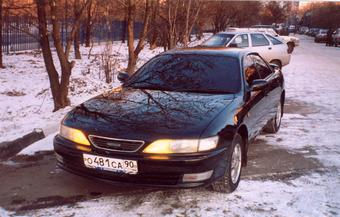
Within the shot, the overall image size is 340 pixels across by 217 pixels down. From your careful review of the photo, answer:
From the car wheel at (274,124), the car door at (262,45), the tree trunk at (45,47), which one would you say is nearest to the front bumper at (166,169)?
the car wheel at (274,124)

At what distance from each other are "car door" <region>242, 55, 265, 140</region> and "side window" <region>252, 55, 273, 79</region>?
17cm

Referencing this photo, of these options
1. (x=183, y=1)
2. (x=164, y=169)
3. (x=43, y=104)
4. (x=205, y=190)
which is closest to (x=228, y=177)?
(x=205, y=190)

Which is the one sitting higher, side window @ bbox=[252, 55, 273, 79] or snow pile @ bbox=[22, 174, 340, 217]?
side window @ bbox=[252, 55, 273, 79]

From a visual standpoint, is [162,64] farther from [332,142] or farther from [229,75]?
[332,142]

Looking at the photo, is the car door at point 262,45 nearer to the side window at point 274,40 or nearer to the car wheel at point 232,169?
the side window at point 274,40

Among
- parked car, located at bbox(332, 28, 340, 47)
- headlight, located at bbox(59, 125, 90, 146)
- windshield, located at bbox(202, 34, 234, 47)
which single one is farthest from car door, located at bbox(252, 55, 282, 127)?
parked car, located at bbox(332, 28, 340, 47)

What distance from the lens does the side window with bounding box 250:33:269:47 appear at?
14475 millimetres

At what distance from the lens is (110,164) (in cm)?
394

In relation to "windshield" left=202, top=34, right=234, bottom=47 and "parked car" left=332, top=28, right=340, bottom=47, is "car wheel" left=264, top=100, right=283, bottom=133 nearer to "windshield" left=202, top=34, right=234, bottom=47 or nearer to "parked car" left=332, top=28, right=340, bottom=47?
"windshield" left=202, top=34, right=234, bottom=47

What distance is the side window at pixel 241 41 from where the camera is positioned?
46.1ft

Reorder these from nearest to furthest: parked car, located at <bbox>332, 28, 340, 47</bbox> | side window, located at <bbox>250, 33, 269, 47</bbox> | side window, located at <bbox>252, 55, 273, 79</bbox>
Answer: side window, located at <bbox>252, 55, 273, 79</bbox> → side window, located at <bbox>250, 33, 269, 47</bbox> → parked car, located at <bbox>332, 28, 340, 47</bbox>

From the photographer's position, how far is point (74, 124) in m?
4.27

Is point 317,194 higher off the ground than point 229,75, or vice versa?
point 229,75

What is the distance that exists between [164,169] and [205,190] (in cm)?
81
